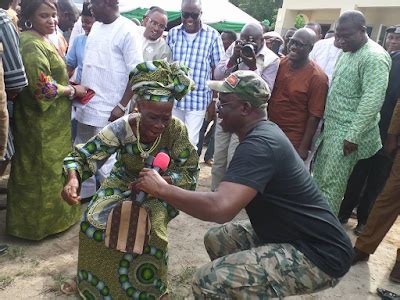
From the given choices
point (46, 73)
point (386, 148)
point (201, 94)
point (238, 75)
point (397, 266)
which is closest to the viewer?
point (238, 75)

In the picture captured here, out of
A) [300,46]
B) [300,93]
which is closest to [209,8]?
[300,46]

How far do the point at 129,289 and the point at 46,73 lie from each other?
160 centimetres

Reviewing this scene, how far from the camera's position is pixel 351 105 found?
3455 mm

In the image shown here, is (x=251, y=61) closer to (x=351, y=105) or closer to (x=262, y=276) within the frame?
(x=351, y=105)

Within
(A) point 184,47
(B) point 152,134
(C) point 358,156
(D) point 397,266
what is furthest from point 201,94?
(D) point 397,266

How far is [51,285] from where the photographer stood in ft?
9.02

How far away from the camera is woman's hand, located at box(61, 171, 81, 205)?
219 centimetres

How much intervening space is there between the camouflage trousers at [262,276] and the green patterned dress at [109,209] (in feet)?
1.39

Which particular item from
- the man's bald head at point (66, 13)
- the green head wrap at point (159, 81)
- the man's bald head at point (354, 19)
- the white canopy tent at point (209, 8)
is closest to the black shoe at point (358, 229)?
the man's bald head at point (354, 19)

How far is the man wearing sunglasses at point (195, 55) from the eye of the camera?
4.44 m

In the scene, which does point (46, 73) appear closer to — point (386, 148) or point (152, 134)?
point (152, 134)

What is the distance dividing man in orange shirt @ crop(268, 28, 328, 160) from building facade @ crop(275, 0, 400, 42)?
40.8ft

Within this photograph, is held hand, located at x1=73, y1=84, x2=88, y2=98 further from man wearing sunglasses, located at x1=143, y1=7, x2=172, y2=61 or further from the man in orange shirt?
the man in orange shirt

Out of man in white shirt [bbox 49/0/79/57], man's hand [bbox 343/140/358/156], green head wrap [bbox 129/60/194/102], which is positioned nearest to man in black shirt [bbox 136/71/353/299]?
green head wrap [bbox 129/60/194/102]
